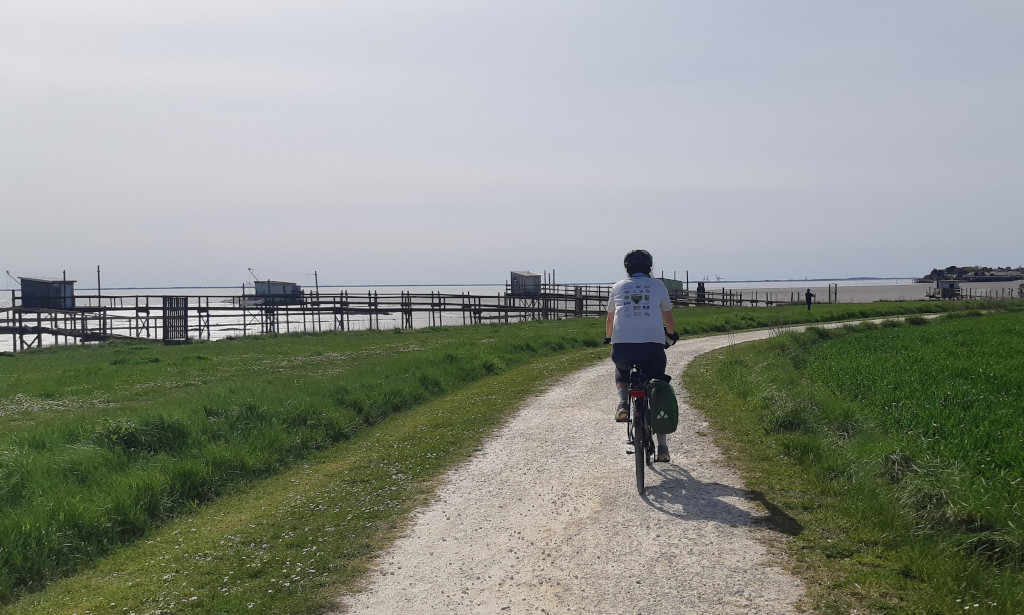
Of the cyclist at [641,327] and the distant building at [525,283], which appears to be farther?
the distant building at [525,283]

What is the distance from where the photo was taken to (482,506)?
6703mm

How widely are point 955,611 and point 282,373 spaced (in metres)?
16.5

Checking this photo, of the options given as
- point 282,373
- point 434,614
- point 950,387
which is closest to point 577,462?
point 434,614

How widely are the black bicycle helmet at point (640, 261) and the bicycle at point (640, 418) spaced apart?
940 millimetres

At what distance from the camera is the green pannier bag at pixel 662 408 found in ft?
22.2

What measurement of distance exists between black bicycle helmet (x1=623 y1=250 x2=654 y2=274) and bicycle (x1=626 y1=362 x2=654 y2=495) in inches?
37.0

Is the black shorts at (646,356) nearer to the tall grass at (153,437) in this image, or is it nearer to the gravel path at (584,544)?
the gravel path at (584,544)

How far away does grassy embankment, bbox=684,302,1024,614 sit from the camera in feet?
14.9

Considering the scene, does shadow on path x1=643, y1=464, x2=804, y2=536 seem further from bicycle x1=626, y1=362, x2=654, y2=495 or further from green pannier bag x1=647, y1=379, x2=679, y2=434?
green pannier bag x1=647, y1=379, x2=679, y2=434

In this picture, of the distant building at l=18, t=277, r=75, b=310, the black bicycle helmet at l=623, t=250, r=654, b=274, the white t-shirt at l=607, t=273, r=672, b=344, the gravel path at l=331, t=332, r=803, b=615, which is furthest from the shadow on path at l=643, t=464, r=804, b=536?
the distant building at l=18, t=277, r=75, b=310

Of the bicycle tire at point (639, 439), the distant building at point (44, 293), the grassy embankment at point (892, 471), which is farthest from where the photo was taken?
the distant building at point (44, 293)

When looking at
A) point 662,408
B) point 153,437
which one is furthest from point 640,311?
point 153,437

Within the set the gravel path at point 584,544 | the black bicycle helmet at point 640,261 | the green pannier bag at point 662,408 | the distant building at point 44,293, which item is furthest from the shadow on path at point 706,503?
the distant building at point 44,293

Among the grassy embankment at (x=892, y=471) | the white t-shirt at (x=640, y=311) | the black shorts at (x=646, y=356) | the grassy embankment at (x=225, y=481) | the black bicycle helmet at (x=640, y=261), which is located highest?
the black bicycle helmet at (x=640, y=261)
